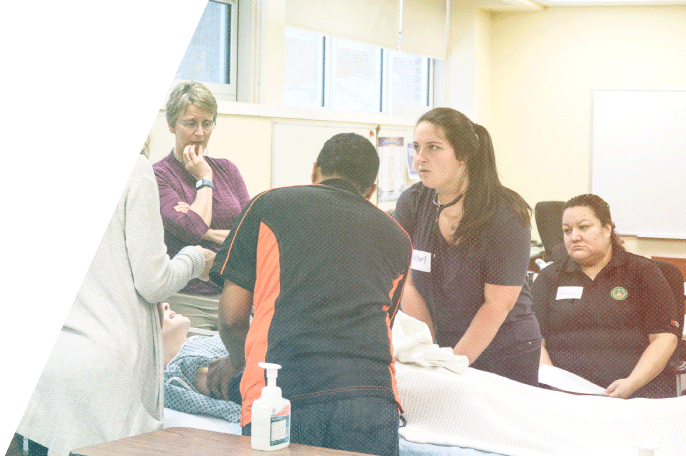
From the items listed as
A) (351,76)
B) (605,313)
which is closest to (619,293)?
(605,313)

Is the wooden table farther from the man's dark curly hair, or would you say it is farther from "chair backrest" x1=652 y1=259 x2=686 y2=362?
"chair backrest" x1=652 y1=259 x2=686 y2=362

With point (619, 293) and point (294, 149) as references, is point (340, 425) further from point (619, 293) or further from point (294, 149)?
point (294, 149)

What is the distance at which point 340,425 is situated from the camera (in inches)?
55.5

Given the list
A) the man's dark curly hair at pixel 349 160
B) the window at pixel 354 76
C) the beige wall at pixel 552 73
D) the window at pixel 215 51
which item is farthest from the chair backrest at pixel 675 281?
the beige wall at pixel 552 73

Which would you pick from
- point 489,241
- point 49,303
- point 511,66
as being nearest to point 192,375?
point 49,303

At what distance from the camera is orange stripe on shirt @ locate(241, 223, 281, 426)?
1436 mm

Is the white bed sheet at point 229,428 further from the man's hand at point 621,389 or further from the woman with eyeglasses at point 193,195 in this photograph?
the man's hand at point 621,389

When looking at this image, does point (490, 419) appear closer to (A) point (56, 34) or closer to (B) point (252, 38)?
(A) point (56, 34)

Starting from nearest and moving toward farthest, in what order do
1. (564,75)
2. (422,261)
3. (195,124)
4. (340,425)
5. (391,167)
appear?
1. (340,425)
2. (422,261)
3. (195,124)
4. (391,167)
5. (564,75)

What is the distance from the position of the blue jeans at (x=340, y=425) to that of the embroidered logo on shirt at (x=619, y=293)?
4.58 feet

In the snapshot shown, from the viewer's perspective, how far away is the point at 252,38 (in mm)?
3209

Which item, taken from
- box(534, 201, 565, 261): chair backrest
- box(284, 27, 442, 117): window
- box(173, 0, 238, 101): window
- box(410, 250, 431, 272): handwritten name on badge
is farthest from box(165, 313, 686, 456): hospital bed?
box(534, 201, 565, 261): chair backrest

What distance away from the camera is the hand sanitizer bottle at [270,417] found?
131 centimetres

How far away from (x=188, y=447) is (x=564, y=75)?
501cm
